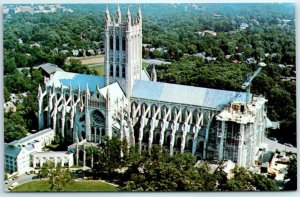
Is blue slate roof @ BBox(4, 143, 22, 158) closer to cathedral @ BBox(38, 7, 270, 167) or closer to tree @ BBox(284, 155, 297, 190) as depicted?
cathedral @ BBox(38, 7, 270, 167)

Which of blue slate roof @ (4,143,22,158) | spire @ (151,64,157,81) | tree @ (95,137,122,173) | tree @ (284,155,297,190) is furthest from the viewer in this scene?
spire @ (151,64,157,81)

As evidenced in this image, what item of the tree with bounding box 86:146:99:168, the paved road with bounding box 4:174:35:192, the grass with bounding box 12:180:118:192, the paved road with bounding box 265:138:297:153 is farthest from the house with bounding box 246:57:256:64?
the paved road with bounding box 4:174:35:192

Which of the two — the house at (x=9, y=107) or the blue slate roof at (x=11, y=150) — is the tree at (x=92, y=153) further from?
the house at (x=9, y=107)

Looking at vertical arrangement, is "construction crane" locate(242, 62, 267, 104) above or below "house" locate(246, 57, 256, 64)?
below

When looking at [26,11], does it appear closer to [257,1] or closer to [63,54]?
[63,54]

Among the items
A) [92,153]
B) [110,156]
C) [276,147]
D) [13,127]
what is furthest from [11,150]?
[276,147]

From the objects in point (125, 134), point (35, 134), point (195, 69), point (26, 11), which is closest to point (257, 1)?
point (195, 69)

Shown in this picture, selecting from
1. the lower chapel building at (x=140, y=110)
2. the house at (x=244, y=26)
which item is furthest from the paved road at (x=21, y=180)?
the house at (x=244, y=26)
